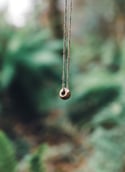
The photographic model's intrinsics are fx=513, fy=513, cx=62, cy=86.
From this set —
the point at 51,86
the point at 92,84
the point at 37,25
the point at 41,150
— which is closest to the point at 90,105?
the point at 92,84

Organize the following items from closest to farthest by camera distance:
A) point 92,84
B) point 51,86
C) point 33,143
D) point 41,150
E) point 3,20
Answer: point 41,150 < point 33,143 < point 92,84 < point 51,86 < point 3,20

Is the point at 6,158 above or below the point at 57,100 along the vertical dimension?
below

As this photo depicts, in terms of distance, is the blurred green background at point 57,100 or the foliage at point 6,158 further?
the blurred green background at point 57,100

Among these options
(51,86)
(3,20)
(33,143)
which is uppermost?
(3,20)

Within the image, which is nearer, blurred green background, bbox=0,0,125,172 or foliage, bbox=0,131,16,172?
foliage, bbox=0,131,16,172

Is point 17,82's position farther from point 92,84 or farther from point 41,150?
point 41,150

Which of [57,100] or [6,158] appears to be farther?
[57,100]

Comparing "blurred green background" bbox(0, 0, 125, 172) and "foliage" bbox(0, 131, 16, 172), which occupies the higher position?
"blurred green background" bbox(0, 0, 125, 172)

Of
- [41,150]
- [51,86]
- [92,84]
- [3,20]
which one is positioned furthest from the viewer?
[3,20]
